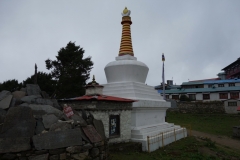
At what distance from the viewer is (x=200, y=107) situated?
31.0 meters

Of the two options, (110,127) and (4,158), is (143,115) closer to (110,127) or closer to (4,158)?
(110,127)

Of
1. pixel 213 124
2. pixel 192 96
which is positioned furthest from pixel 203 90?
pixel 213 124

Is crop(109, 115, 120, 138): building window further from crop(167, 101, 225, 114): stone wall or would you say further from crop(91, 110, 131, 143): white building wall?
crop(167, 101, 225, 114): stone wall

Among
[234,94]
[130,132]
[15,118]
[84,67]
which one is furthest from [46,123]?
[234,94]

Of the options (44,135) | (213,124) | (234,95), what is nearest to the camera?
(44,135)

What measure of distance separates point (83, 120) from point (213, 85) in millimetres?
37826

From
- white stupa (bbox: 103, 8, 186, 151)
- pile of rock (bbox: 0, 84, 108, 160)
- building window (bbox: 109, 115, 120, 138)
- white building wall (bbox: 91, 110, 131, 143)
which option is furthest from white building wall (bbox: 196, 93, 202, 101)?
pile of rock (bbox: 0, 84, 108, 160)

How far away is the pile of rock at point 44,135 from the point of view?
424 cm

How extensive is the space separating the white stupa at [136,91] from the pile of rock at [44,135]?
13.9 feet

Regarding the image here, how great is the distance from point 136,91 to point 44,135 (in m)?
6.71

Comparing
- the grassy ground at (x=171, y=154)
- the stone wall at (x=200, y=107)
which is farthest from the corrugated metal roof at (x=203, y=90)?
the grassy ground at (x=171, y=154)

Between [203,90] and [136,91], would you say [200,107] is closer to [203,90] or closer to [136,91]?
[203,90]

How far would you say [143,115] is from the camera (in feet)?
33.8

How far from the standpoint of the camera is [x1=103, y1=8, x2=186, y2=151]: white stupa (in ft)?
31.9
